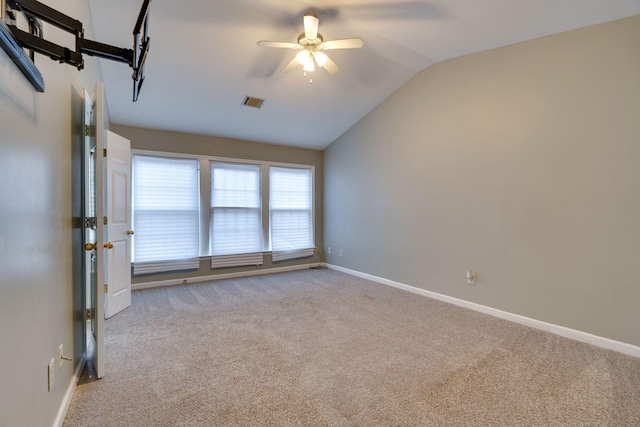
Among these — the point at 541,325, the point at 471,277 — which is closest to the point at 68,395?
the point at 471,277

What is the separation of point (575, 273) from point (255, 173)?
4704 mm

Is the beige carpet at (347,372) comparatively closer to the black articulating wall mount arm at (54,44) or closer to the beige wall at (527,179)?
the beige wall at (527,179)

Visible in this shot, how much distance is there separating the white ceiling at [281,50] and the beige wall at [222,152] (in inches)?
6.9

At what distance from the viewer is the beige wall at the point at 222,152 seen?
177 inches

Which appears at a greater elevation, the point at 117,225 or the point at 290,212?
the point at 290,212

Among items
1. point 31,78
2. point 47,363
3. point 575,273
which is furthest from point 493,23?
point 47,363

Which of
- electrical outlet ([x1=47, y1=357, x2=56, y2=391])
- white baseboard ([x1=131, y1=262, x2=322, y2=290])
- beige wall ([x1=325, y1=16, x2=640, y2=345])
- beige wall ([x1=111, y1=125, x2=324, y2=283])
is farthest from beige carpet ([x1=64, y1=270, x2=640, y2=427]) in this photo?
beige wall ([x1=111, y1=125, x2=324, y2=283])

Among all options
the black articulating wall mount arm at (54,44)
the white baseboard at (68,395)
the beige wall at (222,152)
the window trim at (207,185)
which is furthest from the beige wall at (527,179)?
the white baseboard at (68,395)

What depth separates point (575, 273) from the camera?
2.73 metres

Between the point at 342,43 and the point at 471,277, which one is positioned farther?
the point at 471,277

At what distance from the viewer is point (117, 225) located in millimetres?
3541

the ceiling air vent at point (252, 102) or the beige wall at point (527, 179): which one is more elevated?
the ceiling air vent at point (252, 102)

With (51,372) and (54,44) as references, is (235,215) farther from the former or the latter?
(54,44)

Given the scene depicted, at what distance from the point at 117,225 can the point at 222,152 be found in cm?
211
